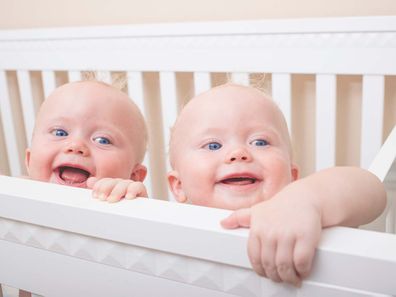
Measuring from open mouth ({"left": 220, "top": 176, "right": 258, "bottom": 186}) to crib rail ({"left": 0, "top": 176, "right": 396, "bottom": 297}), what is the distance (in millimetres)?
200

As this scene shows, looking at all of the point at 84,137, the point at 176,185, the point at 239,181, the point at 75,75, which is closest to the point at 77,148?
the point at 84,137

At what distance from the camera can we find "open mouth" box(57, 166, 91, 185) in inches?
33.3

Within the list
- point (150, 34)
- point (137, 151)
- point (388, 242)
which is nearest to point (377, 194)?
point (388, 242)

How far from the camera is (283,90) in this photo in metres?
1.11

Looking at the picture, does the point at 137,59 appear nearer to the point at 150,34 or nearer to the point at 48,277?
the point at 150,34

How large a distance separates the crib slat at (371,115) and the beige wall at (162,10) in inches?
6.3

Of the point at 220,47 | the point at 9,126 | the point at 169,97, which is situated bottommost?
the point at 9,126

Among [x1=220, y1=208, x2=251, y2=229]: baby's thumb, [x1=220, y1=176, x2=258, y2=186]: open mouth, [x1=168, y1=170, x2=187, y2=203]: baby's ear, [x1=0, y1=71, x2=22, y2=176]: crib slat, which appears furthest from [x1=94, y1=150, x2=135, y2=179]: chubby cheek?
[x1=0, y1=71, x2=22, y2=176]: crib slat

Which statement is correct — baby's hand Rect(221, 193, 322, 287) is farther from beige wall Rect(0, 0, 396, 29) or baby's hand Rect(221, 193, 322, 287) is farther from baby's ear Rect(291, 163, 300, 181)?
beige wall Rect(0, 0, 396, 29)

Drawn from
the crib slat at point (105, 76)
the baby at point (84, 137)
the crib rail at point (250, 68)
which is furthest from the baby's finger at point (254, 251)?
the crib slat at point (105, 76)

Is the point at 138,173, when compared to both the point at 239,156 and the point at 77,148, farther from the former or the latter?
the point at 239,156

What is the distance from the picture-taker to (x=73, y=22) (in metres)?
1.42

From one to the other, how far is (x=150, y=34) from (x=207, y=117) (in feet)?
1.67

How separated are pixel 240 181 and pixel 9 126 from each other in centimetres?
94
